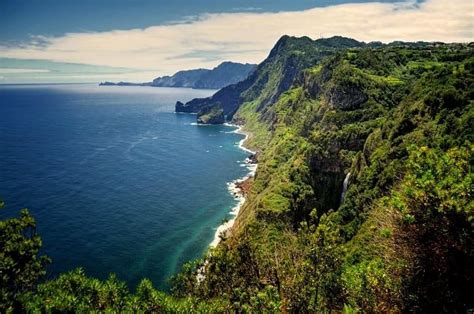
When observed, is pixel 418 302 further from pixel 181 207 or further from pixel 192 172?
pixel 192 172

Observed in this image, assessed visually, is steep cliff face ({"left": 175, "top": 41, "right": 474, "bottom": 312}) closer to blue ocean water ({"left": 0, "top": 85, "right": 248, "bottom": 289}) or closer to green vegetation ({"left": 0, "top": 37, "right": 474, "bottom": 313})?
green vegetation ({"left": 0, "top": 37, "right": 474, "bottom": 313})

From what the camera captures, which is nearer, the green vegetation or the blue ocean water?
the green vegetation

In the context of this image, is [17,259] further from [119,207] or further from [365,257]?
[119,207]

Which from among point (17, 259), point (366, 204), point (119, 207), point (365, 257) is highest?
point (17, 259)

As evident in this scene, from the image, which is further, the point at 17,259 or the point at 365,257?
the point at 365,257

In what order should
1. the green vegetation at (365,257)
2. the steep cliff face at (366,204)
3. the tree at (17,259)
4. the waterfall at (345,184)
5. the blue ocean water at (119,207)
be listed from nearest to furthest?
1. the green vegetation at (365,257)
2. the steep cliff face at (366,204)
3. the tree at (17,259)
4. the blue ocean water at (119,207)
5. the waterfall at (345,184)

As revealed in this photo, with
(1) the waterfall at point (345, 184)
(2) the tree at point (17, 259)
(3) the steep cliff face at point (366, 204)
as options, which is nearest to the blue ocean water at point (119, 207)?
(3) the steep cliff face at point (366, 204)

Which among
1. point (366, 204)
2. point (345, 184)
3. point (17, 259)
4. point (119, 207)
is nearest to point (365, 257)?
point (366, 204)

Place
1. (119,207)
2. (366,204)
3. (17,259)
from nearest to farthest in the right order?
(17,259), (366,204), (119,207)

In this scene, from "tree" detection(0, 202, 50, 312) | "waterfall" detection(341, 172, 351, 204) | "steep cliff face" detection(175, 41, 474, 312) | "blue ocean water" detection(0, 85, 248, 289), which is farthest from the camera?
"waterfall" detection(341, 172, 351, 204)

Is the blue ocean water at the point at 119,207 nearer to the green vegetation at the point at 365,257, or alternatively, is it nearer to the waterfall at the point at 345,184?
the green vegetation at the point at 365,257

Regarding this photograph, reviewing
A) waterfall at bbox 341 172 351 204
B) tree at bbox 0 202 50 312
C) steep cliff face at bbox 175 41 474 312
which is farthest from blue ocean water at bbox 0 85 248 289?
tree at bbox 0 202 50 312
